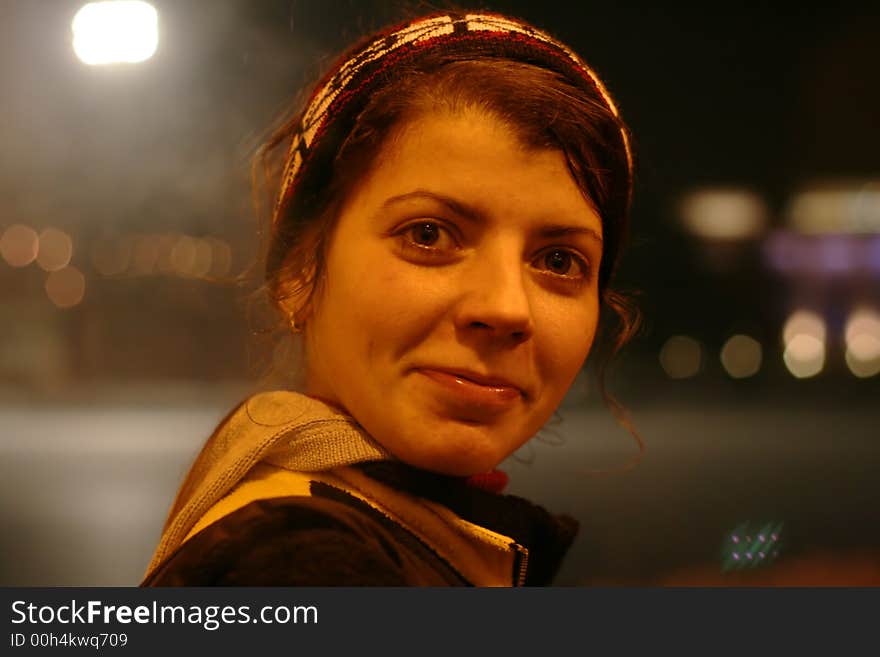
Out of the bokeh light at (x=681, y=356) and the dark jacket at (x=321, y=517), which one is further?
the bokeh light at (x=681, y=356)

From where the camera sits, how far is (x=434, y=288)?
800 millimetres

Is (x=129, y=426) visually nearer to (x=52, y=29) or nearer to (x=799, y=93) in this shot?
(x=52, y=29)

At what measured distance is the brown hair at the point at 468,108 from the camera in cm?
82

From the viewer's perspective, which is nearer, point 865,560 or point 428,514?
point 428,514

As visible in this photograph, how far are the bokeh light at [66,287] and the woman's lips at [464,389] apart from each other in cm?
57

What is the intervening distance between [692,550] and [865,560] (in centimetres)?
21

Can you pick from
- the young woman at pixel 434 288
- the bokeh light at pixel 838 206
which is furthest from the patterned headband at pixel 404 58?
the bokeh light at pixel 838 206

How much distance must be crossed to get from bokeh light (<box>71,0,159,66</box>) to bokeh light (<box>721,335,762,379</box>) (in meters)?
0.85

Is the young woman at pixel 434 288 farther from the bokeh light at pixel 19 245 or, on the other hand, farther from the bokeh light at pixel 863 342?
the bokeh light at pixel 863 342

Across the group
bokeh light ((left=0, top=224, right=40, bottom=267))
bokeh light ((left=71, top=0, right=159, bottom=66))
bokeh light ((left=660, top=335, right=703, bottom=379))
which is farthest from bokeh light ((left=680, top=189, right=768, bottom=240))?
bokeh light ((left=0, top=224, right=40, bottom=267))

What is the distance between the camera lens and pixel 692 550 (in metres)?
1.24

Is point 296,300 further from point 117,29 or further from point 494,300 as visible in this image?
point 117,29

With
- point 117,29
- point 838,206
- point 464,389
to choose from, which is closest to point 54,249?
point 117,29

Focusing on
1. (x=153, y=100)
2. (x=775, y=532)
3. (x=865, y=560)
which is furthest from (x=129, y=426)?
(x=865, y=560)
